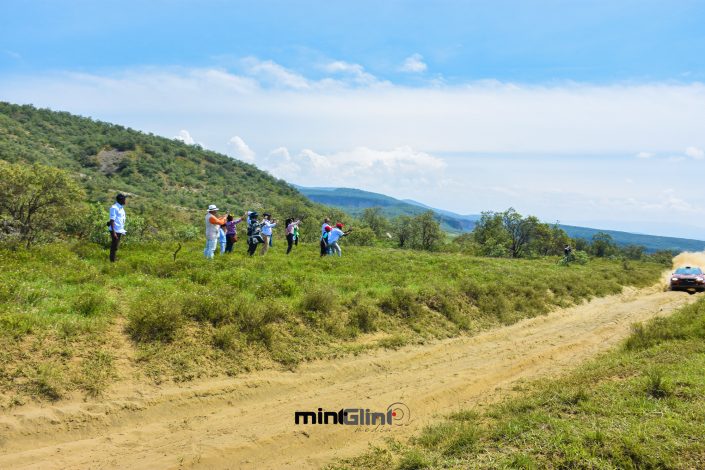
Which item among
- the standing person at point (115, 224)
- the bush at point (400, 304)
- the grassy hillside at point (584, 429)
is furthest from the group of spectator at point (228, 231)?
the grassy hillside at point (584, 429)

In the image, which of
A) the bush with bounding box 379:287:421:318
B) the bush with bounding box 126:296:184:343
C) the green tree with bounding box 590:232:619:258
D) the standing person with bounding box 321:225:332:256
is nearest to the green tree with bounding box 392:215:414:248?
the green tree with bounding box 590:232:619:258

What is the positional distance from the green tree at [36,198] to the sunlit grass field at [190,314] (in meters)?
12.7

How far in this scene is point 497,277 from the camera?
1958 cm

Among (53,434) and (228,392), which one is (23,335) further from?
(228,392)

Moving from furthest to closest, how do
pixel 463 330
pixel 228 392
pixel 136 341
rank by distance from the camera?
pixel 463 330
pixel 136 341
pixel 228 392

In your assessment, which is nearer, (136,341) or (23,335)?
(23,335)

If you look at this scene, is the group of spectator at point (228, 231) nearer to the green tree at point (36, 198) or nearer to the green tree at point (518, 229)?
the green tree at point (36, 198)

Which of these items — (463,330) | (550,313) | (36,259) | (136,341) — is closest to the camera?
(136,341)

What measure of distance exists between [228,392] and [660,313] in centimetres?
1940

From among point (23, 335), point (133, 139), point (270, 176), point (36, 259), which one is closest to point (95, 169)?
point (133, 139)

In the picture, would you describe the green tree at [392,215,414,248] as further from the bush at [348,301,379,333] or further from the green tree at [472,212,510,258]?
the bush at [348,301,379,333]

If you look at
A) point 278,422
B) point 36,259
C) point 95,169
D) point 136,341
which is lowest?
point 278,422

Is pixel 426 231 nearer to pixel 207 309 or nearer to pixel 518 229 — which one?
pixel 518 229

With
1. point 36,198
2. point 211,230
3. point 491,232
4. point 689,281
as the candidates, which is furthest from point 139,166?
point 689,281
